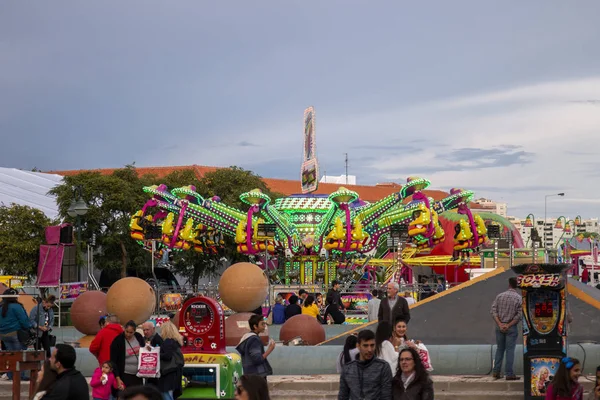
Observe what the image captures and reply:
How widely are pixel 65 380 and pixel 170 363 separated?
3.08m

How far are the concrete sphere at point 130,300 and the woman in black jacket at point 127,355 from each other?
8673 millimetres

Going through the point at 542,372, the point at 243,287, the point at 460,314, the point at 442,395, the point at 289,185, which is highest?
the point at 289,185

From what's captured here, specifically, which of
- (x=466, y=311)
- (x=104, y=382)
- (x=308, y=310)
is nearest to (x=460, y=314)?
(x=466, y=311)

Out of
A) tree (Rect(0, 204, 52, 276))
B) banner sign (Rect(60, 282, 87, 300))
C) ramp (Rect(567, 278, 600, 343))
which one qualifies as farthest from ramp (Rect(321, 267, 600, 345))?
tree (Rect(0, 204, 52, 276))

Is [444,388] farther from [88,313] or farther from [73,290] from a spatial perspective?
[73,290]

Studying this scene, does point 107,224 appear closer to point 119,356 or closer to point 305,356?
point 305,356

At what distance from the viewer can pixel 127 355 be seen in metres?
11.7

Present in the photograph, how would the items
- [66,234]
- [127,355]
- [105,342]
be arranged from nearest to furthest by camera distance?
[127,355] < [105,342] < [66,234]

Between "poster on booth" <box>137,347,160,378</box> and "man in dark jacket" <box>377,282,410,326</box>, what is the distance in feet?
12.8

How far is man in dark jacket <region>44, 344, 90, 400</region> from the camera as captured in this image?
27.9 ft

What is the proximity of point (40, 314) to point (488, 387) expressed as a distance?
7512 millimetres

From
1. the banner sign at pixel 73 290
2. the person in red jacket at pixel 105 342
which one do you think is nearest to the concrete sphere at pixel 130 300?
the person in red jacket at pixel 105 342

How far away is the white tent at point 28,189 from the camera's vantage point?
64.6 meters

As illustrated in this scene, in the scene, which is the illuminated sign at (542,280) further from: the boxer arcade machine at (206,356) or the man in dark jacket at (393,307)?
the boxer arcade machine at (206,356)
